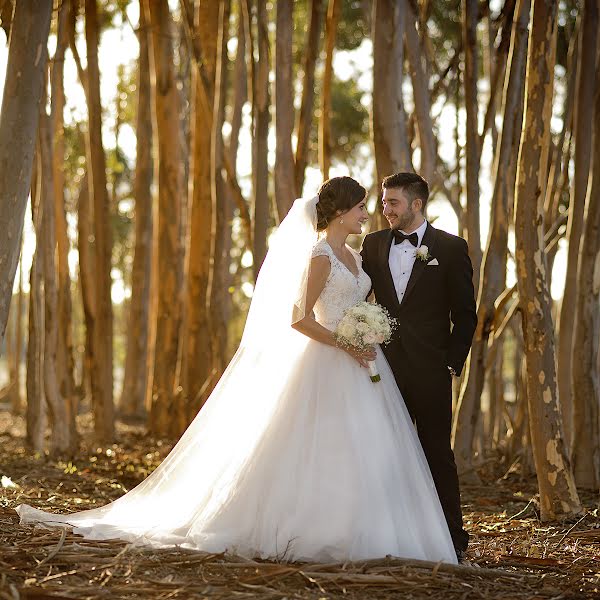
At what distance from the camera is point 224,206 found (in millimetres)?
11117

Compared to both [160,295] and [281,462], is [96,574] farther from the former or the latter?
[160,295]

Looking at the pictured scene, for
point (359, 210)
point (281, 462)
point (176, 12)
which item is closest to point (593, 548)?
point (281, 462)

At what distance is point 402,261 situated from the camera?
18.7 ft

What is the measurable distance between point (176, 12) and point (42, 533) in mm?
14822

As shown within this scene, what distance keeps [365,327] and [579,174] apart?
4.04 metres

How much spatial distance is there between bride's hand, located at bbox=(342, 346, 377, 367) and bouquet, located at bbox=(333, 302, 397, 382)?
31 millimetres

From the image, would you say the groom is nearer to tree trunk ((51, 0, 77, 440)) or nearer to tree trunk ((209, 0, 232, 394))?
tree trunk ((51, 0, 77, 440))

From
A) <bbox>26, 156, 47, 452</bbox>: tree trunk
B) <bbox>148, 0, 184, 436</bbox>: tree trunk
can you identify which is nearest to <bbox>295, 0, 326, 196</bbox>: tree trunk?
<bbox>26, 156, 47, 452</bbox>: tree trunk

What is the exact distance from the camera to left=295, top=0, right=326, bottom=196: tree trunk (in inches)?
363

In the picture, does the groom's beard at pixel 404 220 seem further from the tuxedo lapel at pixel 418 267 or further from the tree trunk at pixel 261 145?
the tree trunk at pixel 261 145

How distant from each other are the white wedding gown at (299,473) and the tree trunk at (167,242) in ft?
22.5

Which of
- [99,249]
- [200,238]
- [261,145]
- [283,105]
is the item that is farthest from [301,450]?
[200,238]

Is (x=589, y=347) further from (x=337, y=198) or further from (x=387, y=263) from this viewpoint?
(x=337, y=198)

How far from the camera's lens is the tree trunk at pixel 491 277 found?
7.86m
